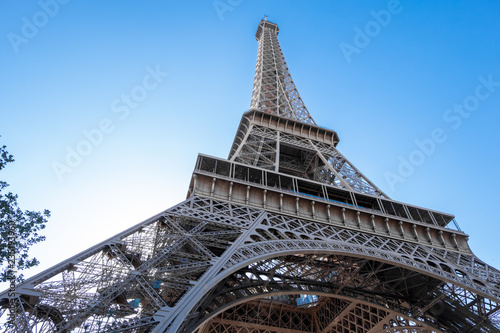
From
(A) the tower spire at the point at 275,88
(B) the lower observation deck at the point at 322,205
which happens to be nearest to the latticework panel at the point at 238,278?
(B) the lower observation deck at the point at 322,205

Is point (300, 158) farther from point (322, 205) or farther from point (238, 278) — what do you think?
point (238, 278)

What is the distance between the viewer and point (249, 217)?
1691 cm

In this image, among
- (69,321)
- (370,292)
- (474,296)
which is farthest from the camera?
(370,292)

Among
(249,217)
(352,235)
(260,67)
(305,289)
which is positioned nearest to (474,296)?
(352,235)

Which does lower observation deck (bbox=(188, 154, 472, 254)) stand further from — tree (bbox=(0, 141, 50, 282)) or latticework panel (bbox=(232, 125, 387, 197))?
tree (bbox=(0, 141, 50, 282))

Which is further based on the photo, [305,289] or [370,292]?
[370,292]

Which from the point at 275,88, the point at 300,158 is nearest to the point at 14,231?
the point at 300,158

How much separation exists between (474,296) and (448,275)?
2722mm

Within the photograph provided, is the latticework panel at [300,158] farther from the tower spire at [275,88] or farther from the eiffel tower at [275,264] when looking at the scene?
the tower spire at [275,88]

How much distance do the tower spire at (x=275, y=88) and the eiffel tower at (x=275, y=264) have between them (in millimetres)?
3980

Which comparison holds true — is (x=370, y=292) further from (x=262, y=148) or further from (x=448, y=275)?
(x=262, y=148)

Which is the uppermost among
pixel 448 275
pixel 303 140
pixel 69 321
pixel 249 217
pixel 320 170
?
pixel 303 140

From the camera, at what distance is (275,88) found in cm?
4019

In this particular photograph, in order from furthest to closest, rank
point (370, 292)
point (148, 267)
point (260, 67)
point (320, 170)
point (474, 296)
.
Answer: point (260, 67), point (320, 170), point (370, 292), point (474, 296), point (148, 267)
